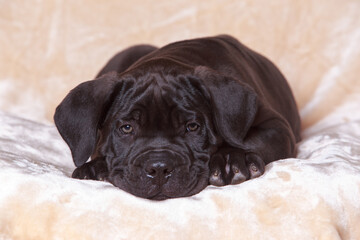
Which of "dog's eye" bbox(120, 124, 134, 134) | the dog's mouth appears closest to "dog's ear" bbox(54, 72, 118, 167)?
"dog's eye" bbox(120, 124, 134, 134)

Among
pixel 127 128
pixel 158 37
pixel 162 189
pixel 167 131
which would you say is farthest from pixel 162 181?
pixel 158 37

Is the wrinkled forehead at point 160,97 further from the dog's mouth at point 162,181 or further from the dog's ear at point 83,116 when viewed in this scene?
the dog's mouth at point 162,181

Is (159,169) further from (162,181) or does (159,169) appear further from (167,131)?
(167,131)

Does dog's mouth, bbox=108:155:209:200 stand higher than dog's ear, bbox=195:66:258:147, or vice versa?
dog's ear, bbox=195:66:258:147

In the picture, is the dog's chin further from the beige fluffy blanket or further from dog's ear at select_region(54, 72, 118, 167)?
dog's ear at select_region(54, 72, 118, 167)

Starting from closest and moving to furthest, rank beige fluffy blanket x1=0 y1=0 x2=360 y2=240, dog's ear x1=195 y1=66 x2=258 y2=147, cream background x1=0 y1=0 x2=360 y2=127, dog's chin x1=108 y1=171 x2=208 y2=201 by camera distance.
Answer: beige fluffy blanket x1=0 y1=0 x2=360 y2=240, dog's chin x1=108 y1=171 x2=208 y2=201, dog's ear x1=195 y1=66 x2=258 y2=147, cream background x1=0 y1=0 x2=360 y2=127

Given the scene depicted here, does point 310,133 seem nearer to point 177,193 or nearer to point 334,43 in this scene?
point 334,43
